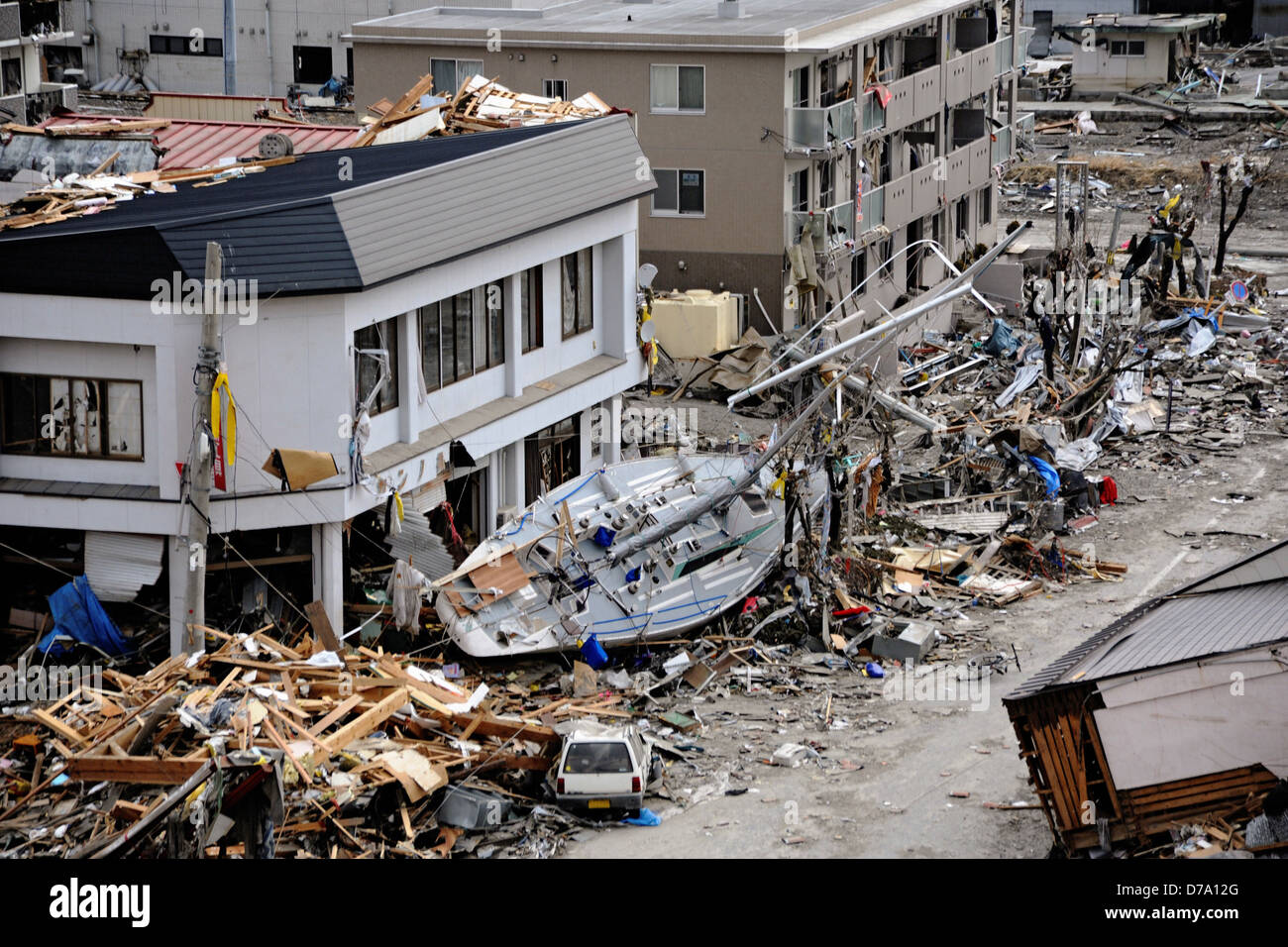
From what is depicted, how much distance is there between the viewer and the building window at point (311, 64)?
82.8 m

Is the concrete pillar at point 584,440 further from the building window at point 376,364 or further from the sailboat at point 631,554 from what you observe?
the building window at point 376,364

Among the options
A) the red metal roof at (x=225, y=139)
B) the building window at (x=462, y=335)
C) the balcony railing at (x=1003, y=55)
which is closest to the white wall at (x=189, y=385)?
the building window at (x=462, y=335)

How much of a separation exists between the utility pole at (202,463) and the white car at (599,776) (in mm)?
5432

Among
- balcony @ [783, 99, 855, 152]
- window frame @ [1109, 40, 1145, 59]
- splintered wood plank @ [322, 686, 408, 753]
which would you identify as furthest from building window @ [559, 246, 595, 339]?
window frame @ [1109, 40, 1145, 59]

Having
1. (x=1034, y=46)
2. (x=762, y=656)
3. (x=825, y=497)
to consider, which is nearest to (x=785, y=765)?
(x=762, y=656)

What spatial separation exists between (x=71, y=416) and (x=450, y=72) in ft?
77.7

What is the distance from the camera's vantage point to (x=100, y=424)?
1049 inches

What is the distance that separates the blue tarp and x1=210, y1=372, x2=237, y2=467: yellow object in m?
3.08

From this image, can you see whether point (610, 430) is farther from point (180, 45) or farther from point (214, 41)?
point (180, 45)

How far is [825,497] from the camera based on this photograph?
31.2 meters

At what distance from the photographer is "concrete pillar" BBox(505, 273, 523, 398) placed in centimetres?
3138

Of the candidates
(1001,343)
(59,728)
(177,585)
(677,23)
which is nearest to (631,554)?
(177,585)

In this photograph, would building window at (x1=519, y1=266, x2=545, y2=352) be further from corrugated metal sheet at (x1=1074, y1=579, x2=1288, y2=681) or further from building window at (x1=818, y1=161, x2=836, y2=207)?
building window at (x1=818, y1=161, x2=836, y2=207)

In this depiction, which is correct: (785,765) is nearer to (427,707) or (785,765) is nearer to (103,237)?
(427,707)
